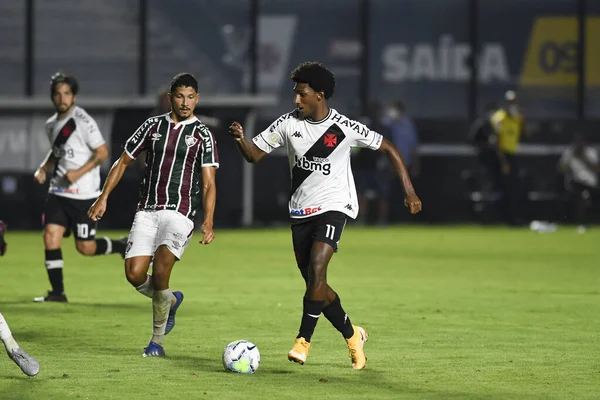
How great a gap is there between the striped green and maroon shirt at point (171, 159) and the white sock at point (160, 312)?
567 mm

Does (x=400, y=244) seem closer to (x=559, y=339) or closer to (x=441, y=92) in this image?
(x=441, y=92)

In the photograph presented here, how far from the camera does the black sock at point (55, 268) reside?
44.0ft

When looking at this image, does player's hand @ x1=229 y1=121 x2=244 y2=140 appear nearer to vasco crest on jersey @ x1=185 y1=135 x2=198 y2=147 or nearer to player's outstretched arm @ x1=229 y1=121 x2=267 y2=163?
player's outstretched arm @ x1=229 y1=121 x2=267 y2=163

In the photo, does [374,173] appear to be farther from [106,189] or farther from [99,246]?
[106,189]

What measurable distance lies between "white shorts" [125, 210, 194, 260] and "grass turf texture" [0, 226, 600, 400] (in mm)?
719

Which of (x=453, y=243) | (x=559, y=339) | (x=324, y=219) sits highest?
(x=324, y=219)

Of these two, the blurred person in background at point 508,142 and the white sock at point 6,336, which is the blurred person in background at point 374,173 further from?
the white sock at point 6,336

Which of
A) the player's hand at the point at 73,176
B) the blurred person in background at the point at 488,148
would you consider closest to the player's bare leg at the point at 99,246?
the player's hand at the point at 73,176

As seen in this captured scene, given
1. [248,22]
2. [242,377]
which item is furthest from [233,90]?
[242,377]

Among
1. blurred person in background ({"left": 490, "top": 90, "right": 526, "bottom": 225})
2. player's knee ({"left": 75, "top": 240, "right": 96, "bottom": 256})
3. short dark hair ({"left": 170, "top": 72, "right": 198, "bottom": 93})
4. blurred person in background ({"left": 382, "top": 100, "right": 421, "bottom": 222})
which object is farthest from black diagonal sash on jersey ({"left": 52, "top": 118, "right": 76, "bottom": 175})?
blurred person in background ({"left": 382, "top": 100, "right": 421, "bottom": 222})

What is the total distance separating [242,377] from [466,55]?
71.8 feet

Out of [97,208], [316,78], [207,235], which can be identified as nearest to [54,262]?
[97,208]

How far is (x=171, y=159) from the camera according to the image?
9.79 m

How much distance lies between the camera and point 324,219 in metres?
9.32
